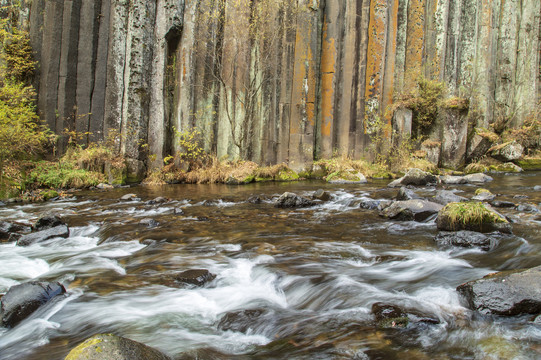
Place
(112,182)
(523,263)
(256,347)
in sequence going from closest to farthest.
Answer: (256,347) < (523,263) < (112,182)

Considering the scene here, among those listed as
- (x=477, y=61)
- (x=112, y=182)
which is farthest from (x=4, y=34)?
(x=477, y=61)

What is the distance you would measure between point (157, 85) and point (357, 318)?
11717mm

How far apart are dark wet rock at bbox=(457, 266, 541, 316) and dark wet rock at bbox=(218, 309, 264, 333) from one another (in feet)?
5.64

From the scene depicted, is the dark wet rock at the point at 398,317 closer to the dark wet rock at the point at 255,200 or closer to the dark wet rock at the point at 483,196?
the dark wet rock at the point at 255,200

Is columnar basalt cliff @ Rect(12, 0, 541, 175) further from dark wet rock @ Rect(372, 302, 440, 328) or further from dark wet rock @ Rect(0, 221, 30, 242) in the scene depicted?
dark wet rock @ Rect(372, 302, 440, 328)

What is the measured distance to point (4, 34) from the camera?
11.5m

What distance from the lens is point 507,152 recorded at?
14875 millimetres

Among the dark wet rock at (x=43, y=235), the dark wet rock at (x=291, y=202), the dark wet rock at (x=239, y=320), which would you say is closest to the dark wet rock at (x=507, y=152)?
the dark wet rock at (x=291, y=202)

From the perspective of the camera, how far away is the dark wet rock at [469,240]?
4.17 metres

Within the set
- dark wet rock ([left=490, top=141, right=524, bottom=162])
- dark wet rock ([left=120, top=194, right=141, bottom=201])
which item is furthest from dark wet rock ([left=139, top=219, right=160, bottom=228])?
dark wet rock ([left=490, top=141, right=524, bottom=162])

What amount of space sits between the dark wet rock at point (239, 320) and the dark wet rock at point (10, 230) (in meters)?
4.12

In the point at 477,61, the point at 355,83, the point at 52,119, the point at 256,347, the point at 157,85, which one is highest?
the point at 477,61

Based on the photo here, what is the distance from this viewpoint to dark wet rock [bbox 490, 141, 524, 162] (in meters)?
14.8

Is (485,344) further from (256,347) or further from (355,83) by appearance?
(355,83)
